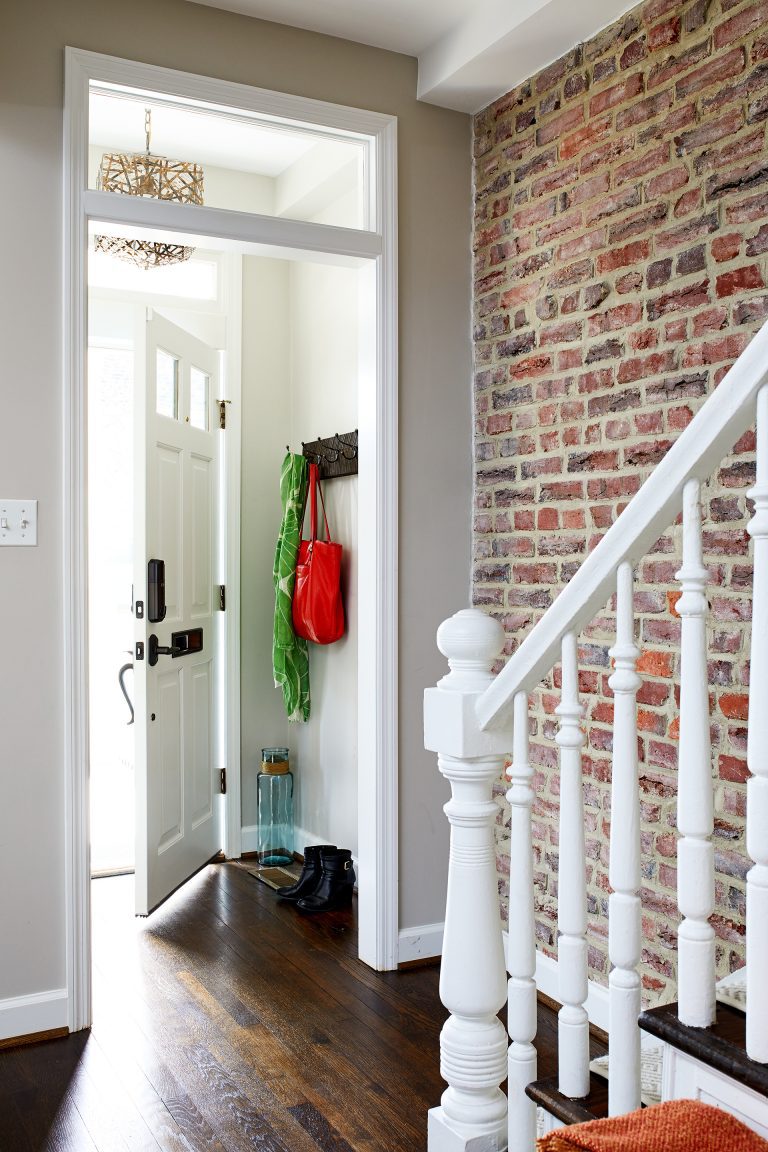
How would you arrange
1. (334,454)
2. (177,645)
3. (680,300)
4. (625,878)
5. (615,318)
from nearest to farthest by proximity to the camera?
1. (625,878)
2. (680,300)
3. (615,318)
4. (177,645)
5. (334,454)

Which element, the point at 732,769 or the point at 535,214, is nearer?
the point at 732,769

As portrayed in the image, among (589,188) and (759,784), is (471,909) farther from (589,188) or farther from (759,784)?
(589,188)

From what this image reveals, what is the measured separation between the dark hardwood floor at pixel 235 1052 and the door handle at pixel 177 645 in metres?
0.92

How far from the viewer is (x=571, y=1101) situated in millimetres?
1413

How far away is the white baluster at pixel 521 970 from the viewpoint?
4.93 ft

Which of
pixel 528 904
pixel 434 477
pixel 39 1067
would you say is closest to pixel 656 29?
pixel 434 477

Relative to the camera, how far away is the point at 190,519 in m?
3.91

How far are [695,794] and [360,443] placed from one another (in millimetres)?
2118

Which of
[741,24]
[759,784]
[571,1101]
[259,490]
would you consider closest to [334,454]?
[259,490]

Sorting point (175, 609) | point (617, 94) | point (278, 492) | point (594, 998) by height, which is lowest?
point (594, 998)

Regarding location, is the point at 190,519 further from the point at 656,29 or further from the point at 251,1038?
the point at 656,29

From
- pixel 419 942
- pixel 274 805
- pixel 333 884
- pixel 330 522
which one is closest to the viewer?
pixel 419 942

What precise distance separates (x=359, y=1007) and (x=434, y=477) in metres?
1.57

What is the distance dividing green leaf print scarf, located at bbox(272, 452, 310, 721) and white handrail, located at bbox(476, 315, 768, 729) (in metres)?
2.50
